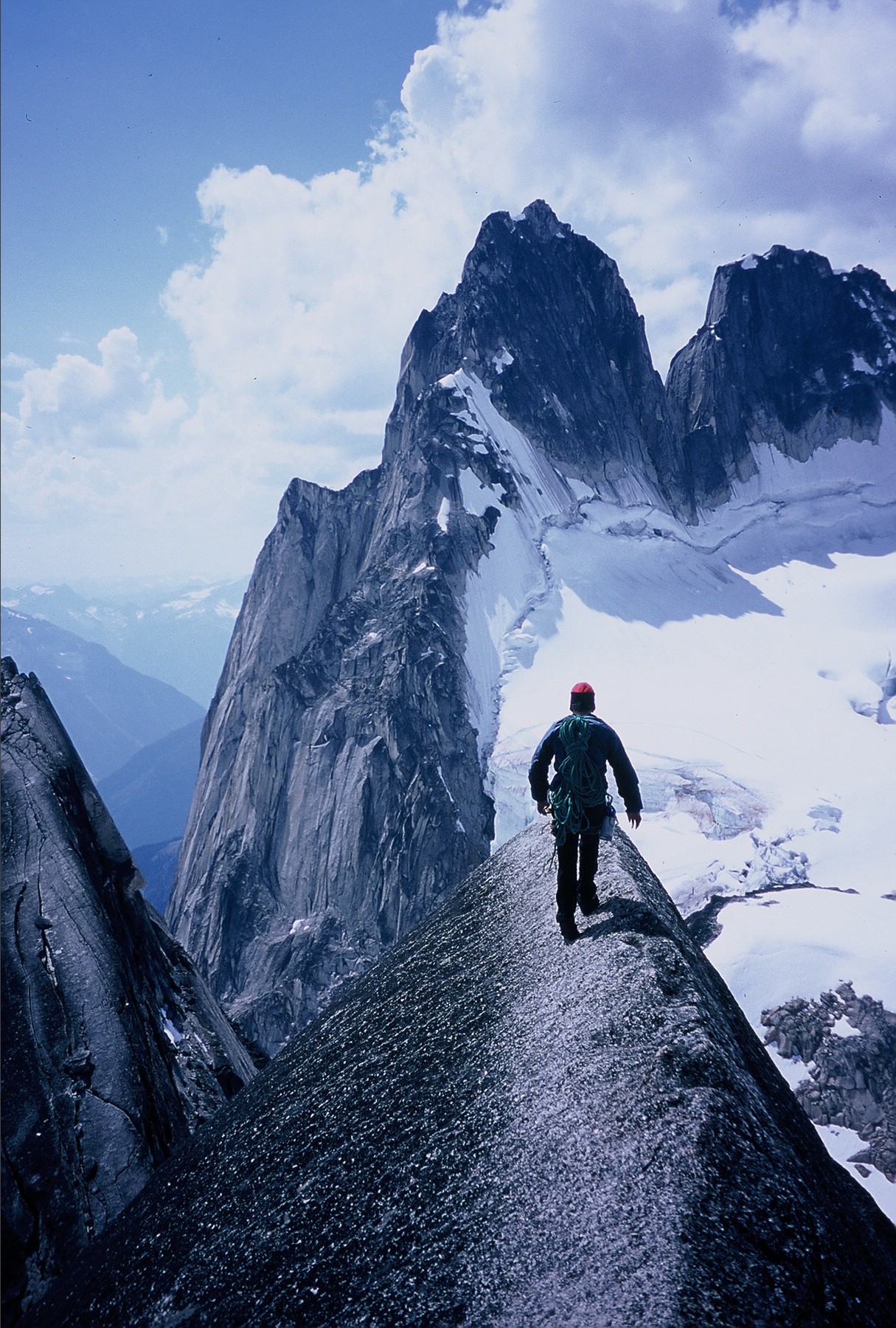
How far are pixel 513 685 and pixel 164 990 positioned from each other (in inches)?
1774

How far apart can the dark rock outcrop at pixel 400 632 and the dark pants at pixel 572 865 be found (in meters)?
33.0

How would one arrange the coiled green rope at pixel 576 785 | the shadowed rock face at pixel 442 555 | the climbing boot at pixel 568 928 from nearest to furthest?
1. the climbing boot at pixel 568 928
2. the coiled green rope at pixel 576 785
3. the shadowed rock face at pixel 442 555

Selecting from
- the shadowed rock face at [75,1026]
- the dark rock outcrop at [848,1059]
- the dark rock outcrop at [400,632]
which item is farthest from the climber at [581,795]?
the dark rock outcrop at [400,632]

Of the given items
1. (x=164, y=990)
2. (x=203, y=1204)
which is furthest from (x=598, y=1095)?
(x=164, y=990)

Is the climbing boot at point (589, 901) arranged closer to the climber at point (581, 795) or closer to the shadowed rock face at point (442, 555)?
the climber at point (581, 795)

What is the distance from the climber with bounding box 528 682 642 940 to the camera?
5082 millimetres

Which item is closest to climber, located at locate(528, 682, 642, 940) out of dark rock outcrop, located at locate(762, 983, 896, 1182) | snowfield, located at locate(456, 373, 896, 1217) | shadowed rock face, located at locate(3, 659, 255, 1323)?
shadowed rock face, located at locate(3, 659, 255, 1323)

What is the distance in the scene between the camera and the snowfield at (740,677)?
32.7m

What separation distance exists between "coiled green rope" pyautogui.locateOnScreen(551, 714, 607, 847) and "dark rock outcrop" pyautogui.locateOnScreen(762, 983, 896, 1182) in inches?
1008

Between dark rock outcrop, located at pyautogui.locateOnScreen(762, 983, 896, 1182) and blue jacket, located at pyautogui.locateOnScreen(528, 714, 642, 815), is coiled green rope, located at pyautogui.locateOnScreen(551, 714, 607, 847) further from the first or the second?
dark rock outcrop, located at pyautogui.locateOnScreen(762, 983, 896, 1182)

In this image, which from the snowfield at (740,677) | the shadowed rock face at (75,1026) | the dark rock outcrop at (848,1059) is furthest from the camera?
the snowfield at (740,677)

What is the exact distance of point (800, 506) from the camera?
8012 centimetres

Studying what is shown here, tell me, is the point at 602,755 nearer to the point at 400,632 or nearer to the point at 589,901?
the point at 589,901

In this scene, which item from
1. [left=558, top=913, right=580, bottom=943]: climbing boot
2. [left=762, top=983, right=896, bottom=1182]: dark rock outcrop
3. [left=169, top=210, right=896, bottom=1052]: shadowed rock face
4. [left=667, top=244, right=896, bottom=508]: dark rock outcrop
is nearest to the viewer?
[left=558, top=913, right=580, bottom=943]: climbing boot
